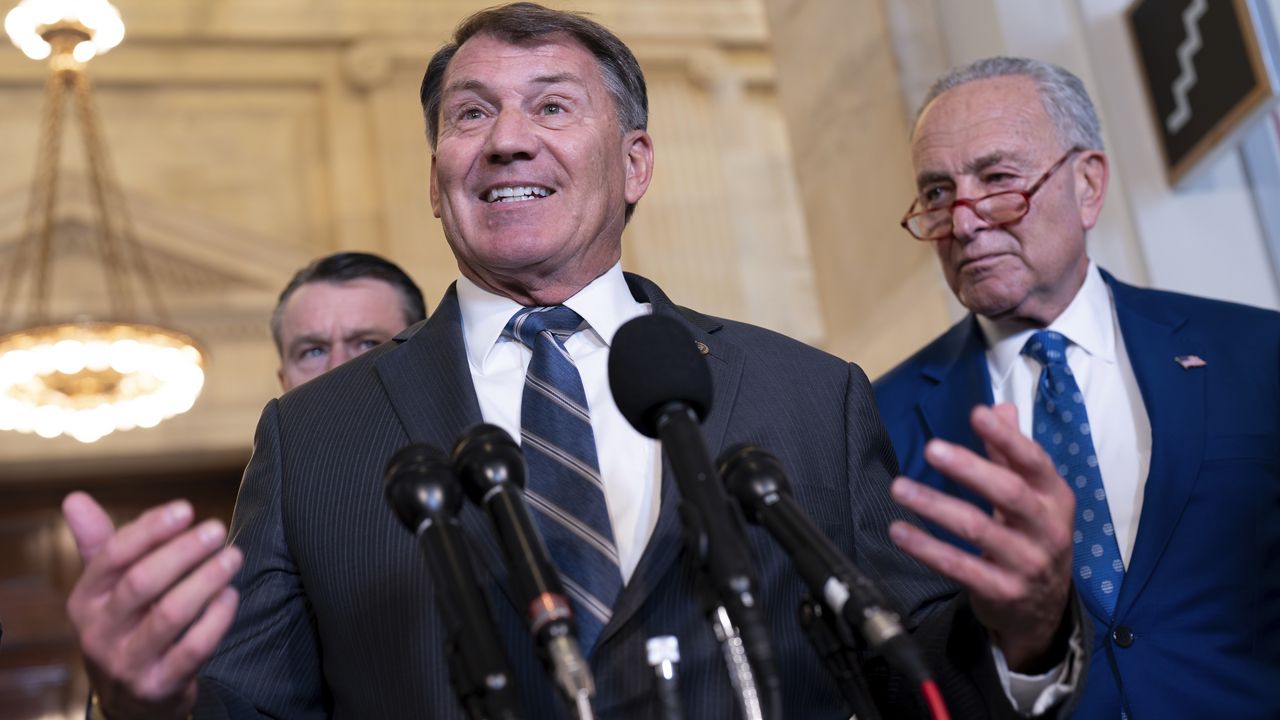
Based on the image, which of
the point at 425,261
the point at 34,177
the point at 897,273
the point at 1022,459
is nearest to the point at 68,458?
the point at 34,177

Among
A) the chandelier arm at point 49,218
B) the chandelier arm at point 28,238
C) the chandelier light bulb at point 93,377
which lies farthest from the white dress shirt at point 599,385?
the chandelier arm at point 28,238

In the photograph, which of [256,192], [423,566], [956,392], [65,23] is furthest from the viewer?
[256,192]

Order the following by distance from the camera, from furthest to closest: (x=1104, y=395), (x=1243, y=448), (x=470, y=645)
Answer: (x=1104, y=395)
(x=1243, y=448)
(x=470, y=645)

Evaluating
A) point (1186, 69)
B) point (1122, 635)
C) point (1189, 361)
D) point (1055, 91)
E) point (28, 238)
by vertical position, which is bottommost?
point (1122, 635)

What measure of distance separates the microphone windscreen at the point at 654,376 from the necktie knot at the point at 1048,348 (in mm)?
1513

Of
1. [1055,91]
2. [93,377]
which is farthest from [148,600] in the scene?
[93,377]

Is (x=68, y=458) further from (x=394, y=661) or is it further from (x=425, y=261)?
(x=394, y=661)

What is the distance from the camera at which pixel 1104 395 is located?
2812 millimetres

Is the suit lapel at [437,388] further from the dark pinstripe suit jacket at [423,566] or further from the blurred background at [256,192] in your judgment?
the blurred background at [256,192]

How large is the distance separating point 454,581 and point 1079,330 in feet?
6.15

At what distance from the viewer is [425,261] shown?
8.68m

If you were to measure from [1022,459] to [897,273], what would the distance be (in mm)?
2727

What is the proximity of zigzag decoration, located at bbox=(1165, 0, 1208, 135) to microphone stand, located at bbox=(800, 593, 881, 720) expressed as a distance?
9.06ft

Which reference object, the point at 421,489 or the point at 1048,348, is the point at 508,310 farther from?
the point at 1048,348
